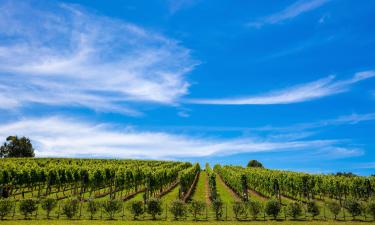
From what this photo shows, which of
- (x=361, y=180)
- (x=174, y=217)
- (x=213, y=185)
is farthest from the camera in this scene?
(x=361, y=180)

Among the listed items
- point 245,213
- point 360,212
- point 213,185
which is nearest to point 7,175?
point 213,185

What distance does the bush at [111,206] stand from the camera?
145 feet

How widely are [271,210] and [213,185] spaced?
73.7ft

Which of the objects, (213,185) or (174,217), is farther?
(213,185)

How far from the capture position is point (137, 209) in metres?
44.1

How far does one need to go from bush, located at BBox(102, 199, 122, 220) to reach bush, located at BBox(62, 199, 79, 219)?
3.61 meters

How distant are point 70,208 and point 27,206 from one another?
5.37 metres

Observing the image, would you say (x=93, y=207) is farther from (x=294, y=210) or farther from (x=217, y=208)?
(x=294, y=210)

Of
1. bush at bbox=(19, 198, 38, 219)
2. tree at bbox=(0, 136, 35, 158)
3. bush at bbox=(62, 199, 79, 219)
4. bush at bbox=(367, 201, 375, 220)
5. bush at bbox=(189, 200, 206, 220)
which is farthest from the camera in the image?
tree at bbox=(0, 136, 35, 158)

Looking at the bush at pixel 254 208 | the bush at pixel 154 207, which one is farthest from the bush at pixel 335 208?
the bush at pixel 154 207

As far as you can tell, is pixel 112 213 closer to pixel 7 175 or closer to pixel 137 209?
pixel 137 209

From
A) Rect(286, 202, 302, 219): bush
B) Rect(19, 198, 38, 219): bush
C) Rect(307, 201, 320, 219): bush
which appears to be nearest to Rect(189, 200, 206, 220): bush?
Rect(286, 202, 302, 219): bush

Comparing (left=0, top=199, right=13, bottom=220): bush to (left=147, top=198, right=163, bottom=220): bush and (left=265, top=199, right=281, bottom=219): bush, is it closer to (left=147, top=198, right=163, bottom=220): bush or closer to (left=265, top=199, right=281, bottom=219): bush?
(left=147, top=198, right=163, bottom=220): bush

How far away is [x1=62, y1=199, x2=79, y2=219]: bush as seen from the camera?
142 feet
